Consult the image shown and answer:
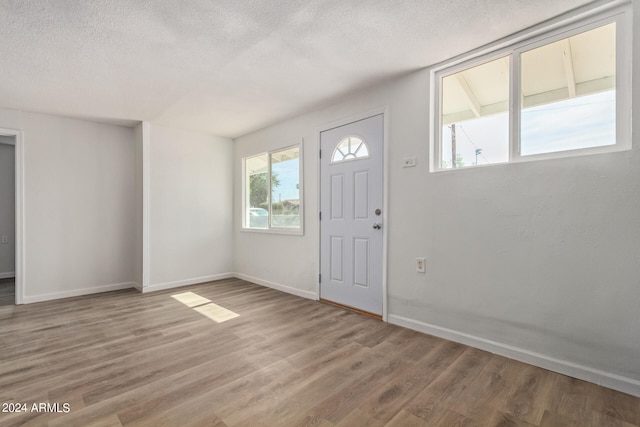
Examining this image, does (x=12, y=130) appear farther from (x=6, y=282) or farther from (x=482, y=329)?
(x=482, y=329)

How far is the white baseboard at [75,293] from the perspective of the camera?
3992 mm

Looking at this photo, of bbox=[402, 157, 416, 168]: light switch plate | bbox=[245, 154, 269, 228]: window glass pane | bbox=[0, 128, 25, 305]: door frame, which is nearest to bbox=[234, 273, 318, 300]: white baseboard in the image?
bbox=[245, 154, 269, 228]: window glass pane

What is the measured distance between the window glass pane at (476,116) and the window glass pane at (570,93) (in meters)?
0.16

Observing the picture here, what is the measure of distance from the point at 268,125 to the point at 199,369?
358 centimetres

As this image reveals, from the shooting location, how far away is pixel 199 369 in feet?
7.29

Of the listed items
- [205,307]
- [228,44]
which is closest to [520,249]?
[228,44]

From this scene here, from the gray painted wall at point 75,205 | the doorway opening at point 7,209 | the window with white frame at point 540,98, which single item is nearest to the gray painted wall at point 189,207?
the gray painted wall at point 75,205

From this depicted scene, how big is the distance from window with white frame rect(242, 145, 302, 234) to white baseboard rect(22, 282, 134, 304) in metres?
2.10

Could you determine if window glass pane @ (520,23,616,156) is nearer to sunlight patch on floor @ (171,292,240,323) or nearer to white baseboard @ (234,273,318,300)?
white baseboard @ (234,273,318,300)

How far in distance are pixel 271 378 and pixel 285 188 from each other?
297cm

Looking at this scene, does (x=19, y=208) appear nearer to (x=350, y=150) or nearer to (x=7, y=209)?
(x=7, y=209)

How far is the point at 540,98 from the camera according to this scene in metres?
2.37

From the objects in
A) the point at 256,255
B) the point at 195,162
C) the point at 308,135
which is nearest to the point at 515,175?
the point at 308,135

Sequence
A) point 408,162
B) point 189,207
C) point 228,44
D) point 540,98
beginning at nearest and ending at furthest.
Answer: point 540,98 → point 228,44 → point 408,162 → point 189,207
